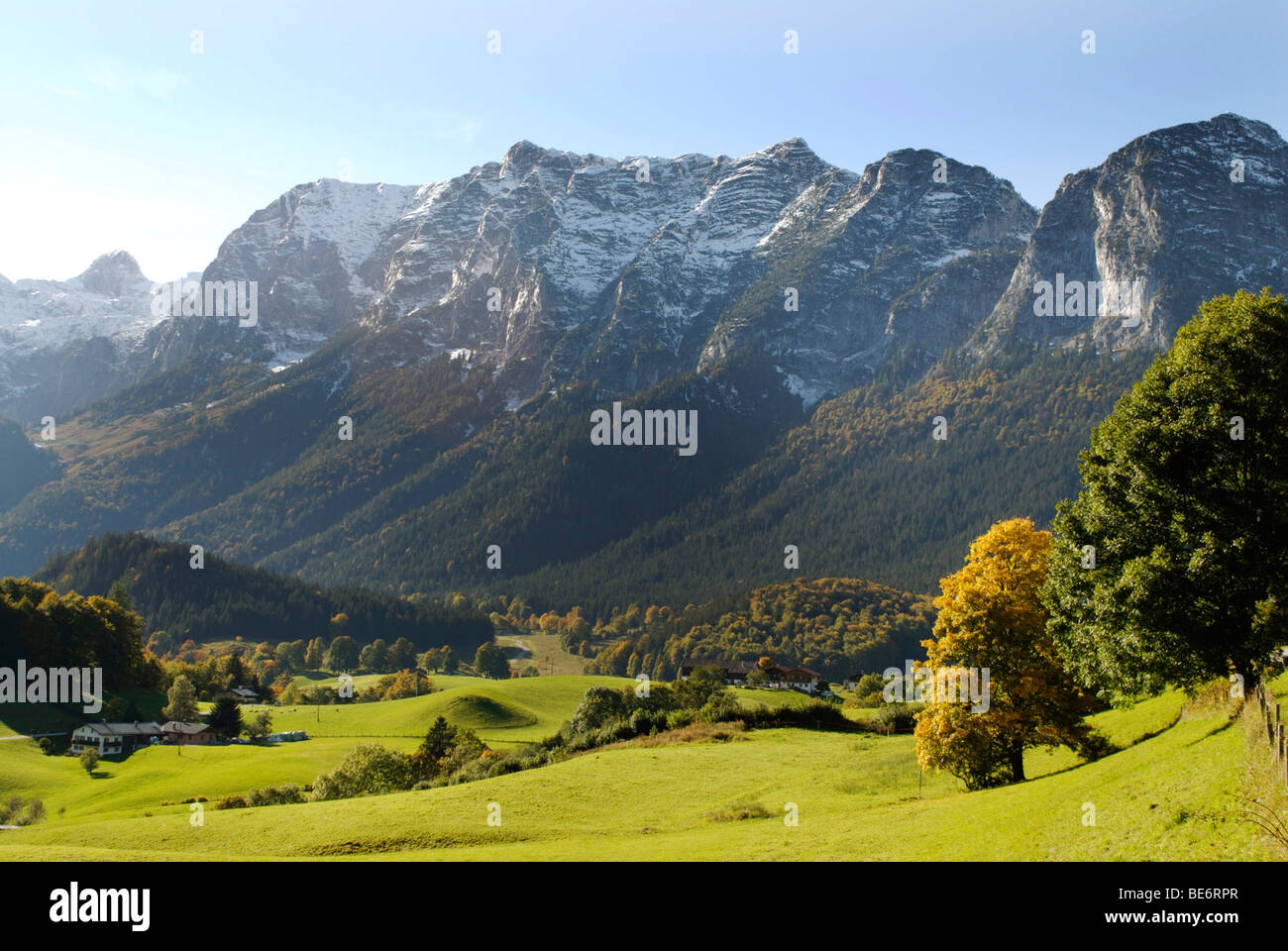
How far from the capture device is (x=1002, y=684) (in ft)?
145

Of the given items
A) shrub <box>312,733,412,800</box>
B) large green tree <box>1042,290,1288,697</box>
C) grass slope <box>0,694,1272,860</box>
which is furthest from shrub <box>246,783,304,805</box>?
large green tree <box>1042,290,1288,697</box>

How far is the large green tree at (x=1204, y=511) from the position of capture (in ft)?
109

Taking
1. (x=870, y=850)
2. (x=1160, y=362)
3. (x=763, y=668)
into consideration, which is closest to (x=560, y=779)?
(x=870, y=850)

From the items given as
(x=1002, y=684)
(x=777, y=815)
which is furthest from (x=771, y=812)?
(x=1002, y=684)

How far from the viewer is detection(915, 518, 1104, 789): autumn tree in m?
43.5

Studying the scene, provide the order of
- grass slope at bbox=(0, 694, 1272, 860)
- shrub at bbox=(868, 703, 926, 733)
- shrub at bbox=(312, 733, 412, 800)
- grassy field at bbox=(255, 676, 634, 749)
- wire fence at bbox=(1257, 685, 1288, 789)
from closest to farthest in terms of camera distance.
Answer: wire fence at bbox=(1257, 685, 1288, 789), grass slope at bbox=(0, 694, 1272, 860), shrub at bbox=(312, 733, 412, 800), shrub at bbox=(868, 703, 926, 733), grassy field at bbox=(255, 676, 634, 749)

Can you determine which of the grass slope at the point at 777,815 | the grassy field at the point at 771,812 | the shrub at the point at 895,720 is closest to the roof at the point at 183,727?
the grassy field at the point at 771,812

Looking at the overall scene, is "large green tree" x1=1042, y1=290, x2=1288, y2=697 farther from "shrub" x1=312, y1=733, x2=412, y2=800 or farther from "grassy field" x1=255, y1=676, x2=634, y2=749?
"grassy field" x1=255, y1=676, x2=634, y2=749

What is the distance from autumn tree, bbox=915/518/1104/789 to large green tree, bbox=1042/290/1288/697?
6.99 meters

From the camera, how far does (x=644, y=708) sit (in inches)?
4035

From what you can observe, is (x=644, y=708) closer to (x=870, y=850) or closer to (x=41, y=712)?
(x=870, y=850)

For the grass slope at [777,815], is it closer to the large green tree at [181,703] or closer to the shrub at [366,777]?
the shrub at [366,777]

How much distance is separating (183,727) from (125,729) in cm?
967
